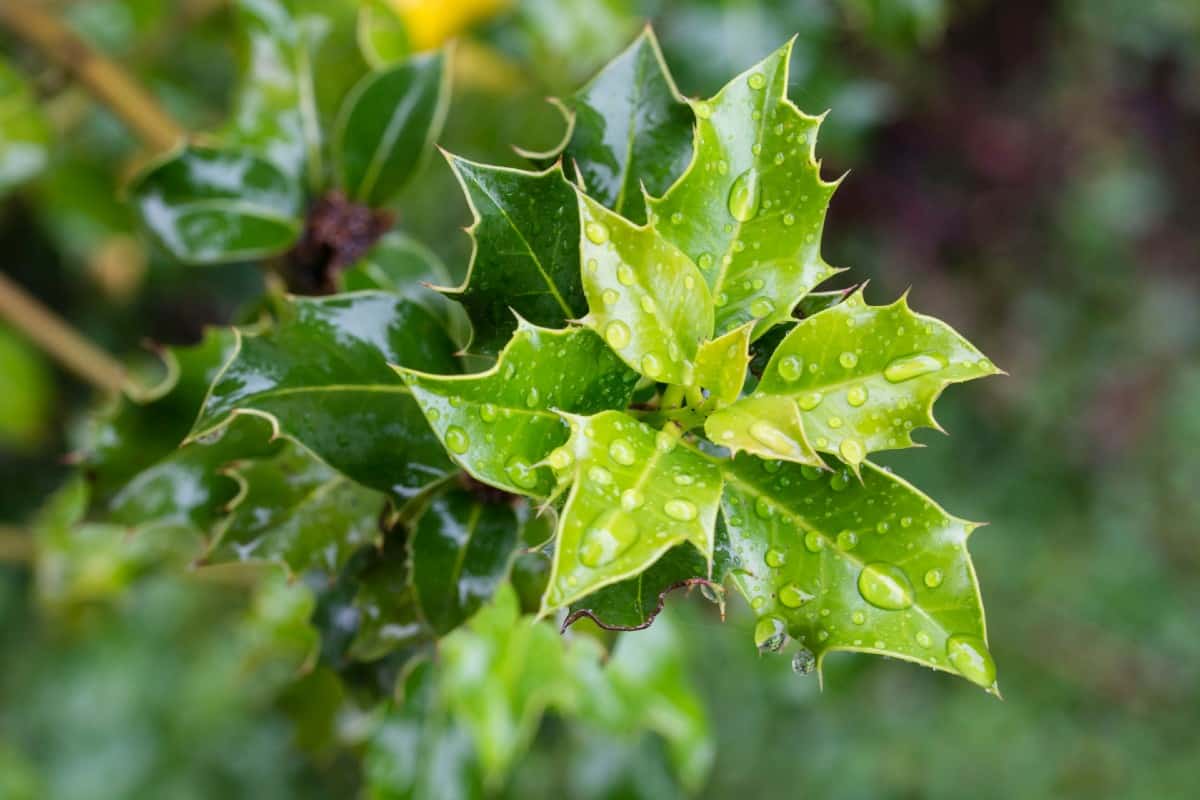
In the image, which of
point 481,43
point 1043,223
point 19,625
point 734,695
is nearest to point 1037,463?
point 1043,223

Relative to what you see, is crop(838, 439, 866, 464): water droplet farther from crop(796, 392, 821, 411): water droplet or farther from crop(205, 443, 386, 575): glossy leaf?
crop(205, 443, 386, 575): glossy leaf

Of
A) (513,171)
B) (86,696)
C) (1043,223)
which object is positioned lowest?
(86,696)

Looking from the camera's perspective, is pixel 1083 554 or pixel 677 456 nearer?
pixel 677 456

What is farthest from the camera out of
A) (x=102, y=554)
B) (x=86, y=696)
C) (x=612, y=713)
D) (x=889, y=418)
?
(x=86, y=696)

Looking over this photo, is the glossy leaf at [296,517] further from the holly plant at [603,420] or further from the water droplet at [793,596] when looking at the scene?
the water droplet at [793,596]

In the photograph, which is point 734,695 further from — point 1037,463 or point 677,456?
point 1037,463

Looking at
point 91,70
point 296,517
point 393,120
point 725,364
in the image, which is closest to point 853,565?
point 725,364

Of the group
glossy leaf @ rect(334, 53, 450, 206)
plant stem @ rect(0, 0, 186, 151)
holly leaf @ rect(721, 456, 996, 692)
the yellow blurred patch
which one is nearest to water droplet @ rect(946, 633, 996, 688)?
holly leaf @ rect(721, 456, 996, 692)

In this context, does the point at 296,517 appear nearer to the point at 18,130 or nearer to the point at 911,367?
the point at 911,367
